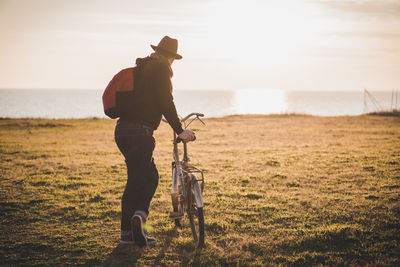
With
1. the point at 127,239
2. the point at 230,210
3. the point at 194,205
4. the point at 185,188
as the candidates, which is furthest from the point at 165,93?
the point at 230,210

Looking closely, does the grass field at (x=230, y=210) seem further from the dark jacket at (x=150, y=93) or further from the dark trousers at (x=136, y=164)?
the dark jacket at (x=150, y=93)

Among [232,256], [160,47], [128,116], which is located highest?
[160,47]

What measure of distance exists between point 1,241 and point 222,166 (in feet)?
21.2

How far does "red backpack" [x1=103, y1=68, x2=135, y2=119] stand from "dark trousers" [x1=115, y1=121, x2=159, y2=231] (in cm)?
22

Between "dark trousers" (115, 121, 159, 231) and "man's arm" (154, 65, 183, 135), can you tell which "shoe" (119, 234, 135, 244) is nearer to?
"dark trousers" (115, 121, 159, 231)

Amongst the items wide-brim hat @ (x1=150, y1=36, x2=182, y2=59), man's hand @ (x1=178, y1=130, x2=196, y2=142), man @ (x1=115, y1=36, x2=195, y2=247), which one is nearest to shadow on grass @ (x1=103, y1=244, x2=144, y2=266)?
man @ (x1=115, y1=36, x2=195, y2=247)

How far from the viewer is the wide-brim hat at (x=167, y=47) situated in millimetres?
3789

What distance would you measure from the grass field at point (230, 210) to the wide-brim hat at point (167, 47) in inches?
107

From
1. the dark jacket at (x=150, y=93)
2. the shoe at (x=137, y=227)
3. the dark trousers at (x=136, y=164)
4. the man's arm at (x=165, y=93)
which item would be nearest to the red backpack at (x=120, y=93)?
the dark jacket at (x=150, y=93)

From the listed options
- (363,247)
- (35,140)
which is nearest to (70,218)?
(363,247)

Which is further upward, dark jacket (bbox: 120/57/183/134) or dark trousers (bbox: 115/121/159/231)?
dark jacket (bbox: 120/57/183/134)

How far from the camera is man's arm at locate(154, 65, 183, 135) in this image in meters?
3.58

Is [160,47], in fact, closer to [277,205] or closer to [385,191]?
[277,205]

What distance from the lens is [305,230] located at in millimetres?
4691
